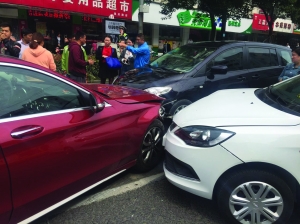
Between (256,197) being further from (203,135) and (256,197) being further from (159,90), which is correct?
(159,90)

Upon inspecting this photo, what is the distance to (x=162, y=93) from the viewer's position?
438 cm

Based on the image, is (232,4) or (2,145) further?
(232,4)

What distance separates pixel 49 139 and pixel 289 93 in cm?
241

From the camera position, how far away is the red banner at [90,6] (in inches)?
459

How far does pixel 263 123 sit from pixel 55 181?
1.75 meters

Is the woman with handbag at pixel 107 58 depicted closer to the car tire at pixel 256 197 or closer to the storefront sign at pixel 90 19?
the car tire at pixel 256 197

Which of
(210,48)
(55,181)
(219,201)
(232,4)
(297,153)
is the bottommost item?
(219,201)

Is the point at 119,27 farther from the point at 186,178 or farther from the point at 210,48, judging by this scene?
the point at 186,178

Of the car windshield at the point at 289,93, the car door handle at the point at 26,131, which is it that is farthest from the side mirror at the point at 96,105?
the car windshield at the point at 289,93

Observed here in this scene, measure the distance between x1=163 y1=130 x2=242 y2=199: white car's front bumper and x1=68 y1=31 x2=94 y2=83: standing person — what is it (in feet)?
10.7

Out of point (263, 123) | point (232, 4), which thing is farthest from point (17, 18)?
point (263, 123)

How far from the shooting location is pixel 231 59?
525 cm

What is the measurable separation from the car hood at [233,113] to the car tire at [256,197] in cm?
43

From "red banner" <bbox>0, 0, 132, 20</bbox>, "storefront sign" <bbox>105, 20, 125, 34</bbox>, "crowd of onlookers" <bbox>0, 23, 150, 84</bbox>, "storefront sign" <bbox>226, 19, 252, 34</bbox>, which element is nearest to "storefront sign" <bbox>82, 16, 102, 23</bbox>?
"red banner" <bbox>0, 0, 132, 20</bbox>
